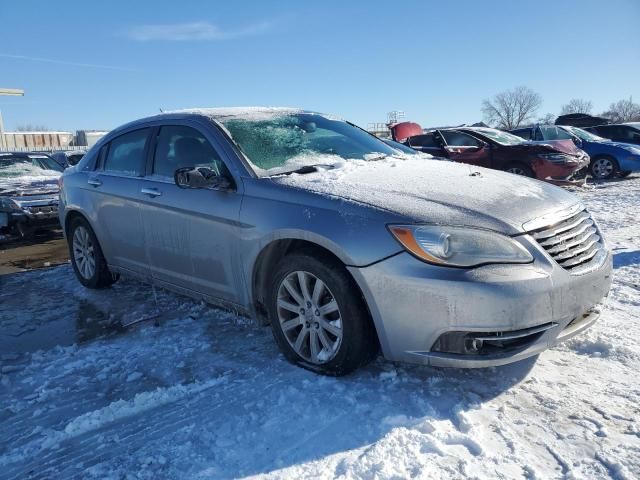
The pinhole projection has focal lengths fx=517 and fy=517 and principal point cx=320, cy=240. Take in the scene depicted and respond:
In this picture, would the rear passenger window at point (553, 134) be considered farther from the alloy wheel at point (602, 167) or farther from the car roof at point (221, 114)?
the car roof at point (221, 114)

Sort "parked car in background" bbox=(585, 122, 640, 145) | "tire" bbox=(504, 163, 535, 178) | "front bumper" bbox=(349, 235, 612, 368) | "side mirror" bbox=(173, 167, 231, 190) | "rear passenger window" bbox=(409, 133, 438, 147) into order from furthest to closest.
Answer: "parked car in background" bbox=(585, 122, 640, 145), "rear passenger window" bbox=(409, 133, 438, 147), "tire" bbox=(504, 163, 535, 178), "side mirror" bbox=(173, 167, 231, 190), "front bumper" bbox=(349, 235, 612, 368)

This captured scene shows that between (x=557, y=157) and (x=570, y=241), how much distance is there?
28.5ft

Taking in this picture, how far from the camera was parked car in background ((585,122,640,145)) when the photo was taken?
16.5 meters

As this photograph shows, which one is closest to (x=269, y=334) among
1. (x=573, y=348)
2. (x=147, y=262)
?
(x=147, y=262)

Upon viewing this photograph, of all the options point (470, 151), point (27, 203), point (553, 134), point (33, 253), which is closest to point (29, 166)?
point (27, 203)

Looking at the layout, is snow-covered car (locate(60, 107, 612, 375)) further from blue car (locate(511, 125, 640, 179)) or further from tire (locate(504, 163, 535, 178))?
blue car (locate(511, 125, 640, 179))

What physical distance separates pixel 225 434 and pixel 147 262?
2107 mm

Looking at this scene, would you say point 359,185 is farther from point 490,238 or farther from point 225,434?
point 225,434

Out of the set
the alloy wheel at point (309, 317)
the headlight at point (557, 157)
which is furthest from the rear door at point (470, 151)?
the alloy wheel at point (309, 317)

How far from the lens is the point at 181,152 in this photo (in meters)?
3.95

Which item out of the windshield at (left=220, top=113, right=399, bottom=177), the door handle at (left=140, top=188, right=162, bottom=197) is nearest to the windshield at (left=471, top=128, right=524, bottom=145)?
the windshield at (left=220, top=113, right=399, bottom=177)

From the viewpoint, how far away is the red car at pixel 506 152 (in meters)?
10.6

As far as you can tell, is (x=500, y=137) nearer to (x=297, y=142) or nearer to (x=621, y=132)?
(x=621, y=132)

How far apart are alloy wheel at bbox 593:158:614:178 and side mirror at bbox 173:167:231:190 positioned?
43.0 ft
